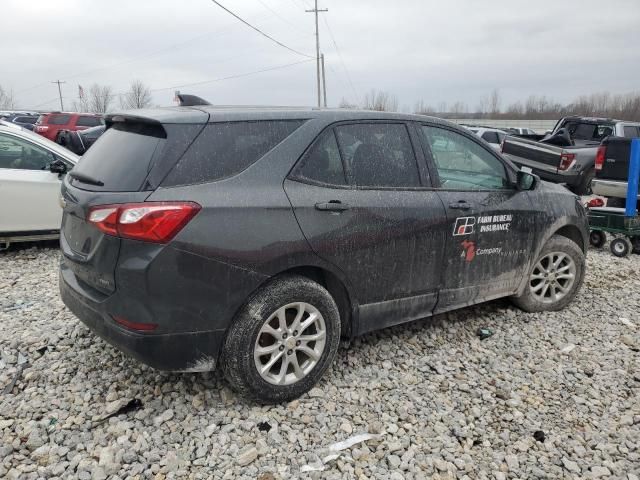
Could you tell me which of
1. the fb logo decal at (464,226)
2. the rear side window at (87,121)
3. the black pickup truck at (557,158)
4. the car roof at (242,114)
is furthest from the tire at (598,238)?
the rear side window at (87,121)

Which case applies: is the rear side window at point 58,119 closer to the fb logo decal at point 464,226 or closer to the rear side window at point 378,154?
the rear side window at point 378,154

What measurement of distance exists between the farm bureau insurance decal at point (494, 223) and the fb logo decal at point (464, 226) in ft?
0.27

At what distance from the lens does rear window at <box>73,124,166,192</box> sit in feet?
9.19

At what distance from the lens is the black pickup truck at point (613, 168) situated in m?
8.31

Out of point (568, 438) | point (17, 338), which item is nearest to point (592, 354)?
point (568, 438)

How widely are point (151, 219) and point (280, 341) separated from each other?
1.03 m

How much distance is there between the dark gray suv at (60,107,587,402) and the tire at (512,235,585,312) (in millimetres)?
898

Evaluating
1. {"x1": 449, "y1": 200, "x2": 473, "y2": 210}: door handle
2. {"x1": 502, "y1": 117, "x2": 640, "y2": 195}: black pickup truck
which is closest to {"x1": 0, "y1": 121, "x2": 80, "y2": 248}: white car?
{"x1": 449, "y1": 200, "x2": 473, "y2": 210}: door handle

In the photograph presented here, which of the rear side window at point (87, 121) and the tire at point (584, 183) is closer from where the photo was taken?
the tire at point (584, 183)

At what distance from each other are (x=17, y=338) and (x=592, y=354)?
4.41 m

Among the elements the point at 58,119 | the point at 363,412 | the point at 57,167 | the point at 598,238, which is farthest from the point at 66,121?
the point at 363,412

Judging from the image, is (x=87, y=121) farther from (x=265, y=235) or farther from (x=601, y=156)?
(x=265, y=235)

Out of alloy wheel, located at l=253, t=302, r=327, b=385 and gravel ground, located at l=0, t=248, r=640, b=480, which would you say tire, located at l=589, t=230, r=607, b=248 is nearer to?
gravel ground, located at l=0, t=248, r=640, b=480

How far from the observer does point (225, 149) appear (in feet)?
9.61
